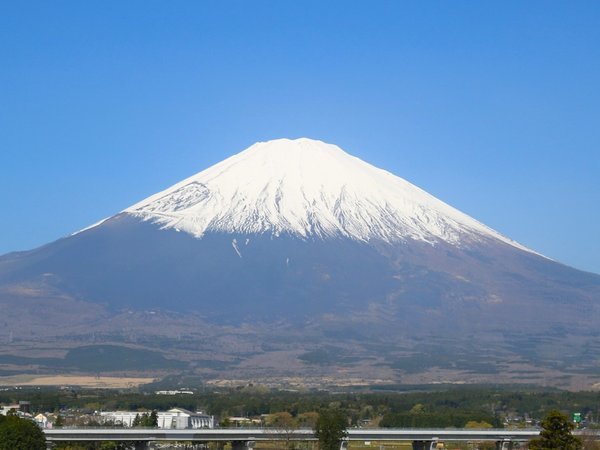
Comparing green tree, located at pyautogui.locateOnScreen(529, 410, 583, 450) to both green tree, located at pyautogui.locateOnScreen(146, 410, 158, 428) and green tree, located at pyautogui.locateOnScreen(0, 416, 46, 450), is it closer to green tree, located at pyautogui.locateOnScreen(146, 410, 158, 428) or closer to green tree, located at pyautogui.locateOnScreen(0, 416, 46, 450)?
green tree, located at pyautogui.locateOnScreen(0, 416, 46, 450)

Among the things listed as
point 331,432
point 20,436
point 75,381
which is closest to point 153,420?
point 331,432

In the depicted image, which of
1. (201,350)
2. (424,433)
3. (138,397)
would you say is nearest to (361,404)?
(138,397)

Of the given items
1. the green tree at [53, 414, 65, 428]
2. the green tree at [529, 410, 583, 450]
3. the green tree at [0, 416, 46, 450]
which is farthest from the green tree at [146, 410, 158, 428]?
the green tree at [529, 410, 583, 450]

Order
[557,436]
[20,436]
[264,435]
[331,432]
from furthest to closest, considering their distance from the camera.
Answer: [264,435] → [331,432] → [20,436] → [557,436]

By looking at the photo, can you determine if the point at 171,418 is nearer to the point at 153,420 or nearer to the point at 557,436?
the point at 153,420

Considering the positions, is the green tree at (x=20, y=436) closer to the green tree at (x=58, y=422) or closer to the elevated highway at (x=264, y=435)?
the elevated highway at (x=264, y=435)
